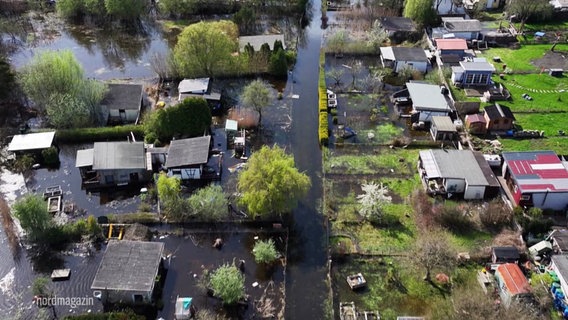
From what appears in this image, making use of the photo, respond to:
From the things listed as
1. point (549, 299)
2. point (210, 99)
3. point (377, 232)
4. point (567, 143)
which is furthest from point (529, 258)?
point (210, 99)

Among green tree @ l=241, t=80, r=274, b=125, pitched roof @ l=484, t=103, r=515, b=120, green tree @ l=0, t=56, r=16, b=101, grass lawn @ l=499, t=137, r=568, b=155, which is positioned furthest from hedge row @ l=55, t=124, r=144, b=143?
grass lawn @ l=499, t=137, r=568, b=155

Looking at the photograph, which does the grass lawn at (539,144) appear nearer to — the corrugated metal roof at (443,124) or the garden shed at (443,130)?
the garden shed at (443,130)

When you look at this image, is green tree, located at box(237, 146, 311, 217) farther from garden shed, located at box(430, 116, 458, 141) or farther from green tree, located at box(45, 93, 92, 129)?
green tree, located at box(45, 93, 92, 129)

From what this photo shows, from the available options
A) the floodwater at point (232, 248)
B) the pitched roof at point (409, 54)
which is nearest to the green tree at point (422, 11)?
the pitched roof at point (409, 54)

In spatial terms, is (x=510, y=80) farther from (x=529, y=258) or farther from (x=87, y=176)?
(x=87, y=176)

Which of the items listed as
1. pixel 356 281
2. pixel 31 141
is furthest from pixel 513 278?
pixel 31 141

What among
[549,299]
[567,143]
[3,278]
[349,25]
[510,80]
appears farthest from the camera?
[349,25]

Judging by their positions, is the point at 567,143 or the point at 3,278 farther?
the point at 567,143

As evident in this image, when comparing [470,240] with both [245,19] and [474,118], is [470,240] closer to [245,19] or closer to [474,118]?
[474,118]
